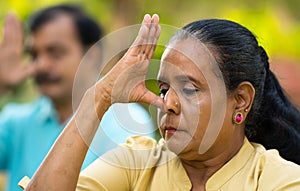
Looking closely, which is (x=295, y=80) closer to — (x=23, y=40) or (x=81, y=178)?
(x=23, y=40)

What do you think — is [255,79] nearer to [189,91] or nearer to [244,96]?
[244,96]

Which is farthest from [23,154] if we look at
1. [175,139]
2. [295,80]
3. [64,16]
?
[295,80]

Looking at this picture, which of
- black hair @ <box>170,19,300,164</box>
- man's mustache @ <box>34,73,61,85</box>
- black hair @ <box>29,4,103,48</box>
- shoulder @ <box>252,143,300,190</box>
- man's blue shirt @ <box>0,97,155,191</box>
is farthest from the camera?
black hair @ <box>29,4,103,48</box>

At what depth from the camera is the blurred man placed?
473 centimetres

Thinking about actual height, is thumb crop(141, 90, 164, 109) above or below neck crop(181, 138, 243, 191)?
above

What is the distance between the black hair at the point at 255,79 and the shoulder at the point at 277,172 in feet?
0.67

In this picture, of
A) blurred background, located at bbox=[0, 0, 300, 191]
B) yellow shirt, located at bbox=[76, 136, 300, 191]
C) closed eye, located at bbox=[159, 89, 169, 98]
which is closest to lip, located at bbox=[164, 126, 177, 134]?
closed eye, located at bbox=[159, 89, 169, 98]

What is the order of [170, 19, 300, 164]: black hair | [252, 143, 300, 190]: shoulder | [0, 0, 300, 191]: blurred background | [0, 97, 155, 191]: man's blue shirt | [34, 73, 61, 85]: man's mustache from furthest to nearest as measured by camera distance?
[0, 0, 300, 191]: blurred background
[34, 73, 61, 85]: man's mustache
[0, 97, 155, 191]: man's blue shirt
[170, 19, 300, 164]: black hair
[252, 143, 300, 190]: shoulder

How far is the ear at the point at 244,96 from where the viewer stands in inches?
115

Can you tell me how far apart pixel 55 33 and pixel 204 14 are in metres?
4.49

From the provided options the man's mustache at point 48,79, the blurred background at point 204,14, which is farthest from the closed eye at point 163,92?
the blurred background at point 204,14

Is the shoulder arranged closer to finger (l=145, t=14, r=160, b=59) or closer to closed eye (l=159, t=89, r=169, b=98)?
closed eye (l=159, t=89, r=169, b=98)

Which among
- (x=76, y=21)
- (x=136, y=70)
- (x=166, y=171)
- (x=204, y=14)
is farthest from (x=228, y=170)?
(x=204, y=14)

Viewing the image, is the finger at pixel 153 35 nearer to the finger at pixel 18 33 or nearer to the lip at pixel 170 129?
the lip at pixel 170 129
